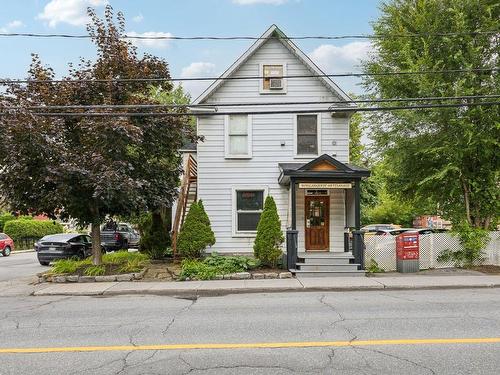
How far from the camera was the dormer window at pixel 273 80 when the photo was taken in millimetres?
18188

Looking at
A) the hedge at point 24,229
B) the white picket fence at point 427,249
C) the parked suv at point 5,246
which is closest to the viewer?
the white picket fence at point 427,249

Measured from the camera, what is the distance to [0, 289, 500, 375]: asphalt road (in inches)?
220

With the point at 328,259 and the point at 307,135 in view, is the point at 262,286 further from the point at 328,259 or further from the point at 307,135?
the point at 307,135

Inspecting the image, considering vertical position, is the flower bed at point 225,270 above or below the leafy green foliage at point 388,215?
below

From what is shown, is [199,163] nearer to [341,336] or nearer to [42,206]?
[42,206]

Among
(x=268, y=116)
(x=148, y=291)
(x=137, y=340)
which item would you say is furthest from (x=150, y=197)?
(x=137, y=340)

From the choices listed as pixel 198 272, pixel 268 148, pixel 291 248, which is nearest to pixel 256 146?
pixel 268 148

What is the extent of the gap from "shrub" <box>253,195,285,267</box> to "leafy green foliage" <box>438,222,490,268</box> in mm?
5626

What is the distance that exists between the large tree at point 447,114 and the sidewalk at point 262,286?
4.52 metres

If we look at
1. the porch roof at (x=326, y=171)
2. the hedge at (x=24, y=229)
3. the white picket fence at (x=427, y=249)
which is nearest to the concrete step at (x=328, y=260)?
the white picket fence at (x=427, y=249)

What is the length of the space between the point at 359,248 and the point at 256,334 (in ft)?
28.4

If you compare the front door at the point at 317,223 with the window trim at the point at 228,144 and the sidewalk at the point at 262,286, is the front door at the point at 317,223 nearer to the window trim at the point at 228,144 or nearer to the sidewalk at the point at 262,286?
the window trim at the point at 228,144

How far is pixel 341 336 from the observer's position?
276 inches

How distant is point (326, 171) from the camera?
1606cm
